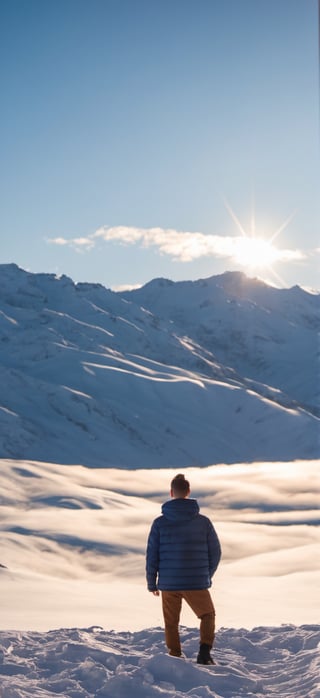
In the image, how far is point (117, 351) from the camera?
176750mm

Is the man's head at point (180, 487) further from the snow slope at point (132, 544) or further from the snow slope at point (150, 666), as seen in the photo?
the snow slope at point (132, 544)

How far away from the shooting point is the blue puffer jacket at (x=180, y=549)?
6.75 meters

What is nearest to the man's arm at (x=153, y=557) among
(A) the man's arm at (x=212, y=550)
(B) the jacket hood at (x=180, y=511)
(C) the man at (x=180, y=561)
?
(C) the man at (x=180, y=561)

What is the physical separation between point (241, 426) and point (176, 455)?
52.2ft

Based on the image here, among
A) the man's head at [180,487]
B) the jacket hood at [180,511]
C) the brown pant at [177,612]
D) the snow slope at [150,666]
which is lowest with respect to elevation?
the snow slope at [150,666]

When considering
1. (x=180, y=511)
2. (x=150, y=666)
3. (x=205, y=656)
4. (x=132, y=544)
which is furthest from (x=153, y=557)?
(x=132, y=544)

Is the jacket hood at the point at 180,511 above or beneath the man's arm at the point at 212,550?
above

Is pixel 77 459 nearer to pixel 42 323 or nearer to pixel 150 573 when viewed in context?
pixel 42 323

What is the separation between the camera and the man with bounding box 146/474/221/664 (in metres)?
6.74

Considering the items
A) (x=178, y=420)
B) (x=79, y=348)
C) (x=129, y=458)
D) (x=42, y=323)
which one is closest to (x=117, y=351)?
(x=79, y=348)

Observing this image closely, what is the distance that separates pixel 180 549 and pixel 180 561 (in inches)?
4.0

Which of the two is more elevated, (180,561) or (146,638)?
(180,561)

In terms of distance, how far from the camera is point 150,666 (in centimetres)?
594

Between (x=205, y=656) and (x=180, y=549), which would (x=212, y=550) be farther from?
(x=205, y=656)
